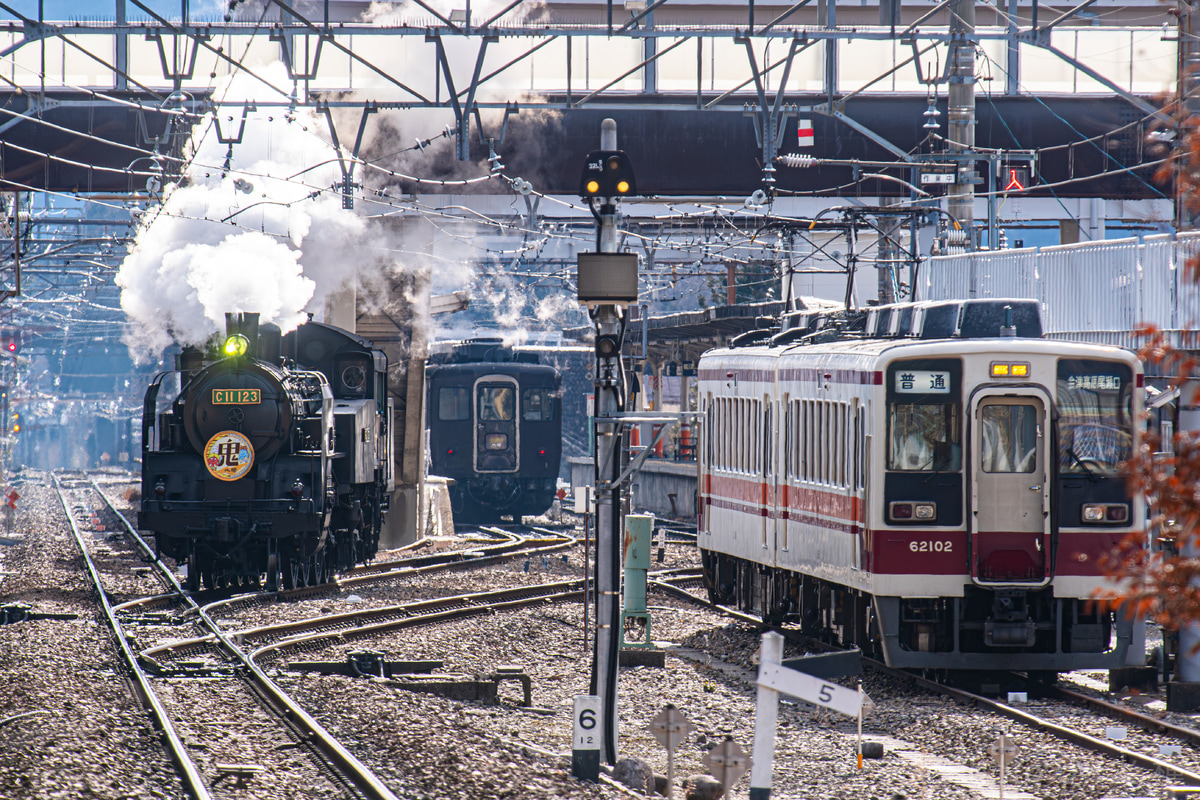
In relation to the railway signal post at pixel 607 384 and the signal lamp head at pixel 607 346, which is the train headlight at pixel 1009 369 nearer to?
the railway signal post at pixel 607 384

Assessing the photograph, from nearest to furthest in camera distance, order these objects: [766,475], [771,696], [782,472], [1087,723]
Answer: [771,696], [1087,723], [782,472], [766,475]

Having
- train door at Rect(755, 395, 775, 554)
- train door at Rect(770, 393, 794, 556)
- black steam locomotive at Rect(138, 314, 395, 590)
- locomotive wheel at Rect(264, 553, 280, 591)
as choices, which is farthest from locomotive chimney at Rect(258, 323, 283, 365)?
train door at Rect(770, 393, 794, 556)

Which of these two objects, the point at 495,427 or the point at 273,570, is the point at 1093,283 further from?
the point at 495,427

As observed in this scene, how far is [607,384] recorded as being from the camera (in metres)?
10.5

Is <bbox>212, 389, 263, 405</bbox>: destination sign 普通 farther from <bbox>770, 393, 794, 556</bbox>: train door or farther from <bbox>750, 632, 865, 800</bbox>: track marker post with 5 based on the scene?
<bbox>750, 632, 865, 800</bbox>: track marker post with 5

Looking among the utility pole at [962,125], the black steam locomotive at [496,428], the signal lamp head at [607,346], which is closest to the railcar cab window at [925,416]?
the signal lamp head at [607,346]

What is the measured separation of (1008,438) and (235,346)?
10.8 meters

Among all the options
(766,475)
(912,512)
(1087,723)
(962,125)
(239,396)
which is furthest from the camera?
(962,125)

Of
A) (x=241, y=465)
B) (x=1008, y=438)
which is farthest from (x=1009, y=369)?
(x=241, y=465)

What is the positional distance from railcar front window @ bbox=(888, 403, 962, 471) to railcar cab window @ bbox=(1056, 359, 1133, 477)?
3.10 ft

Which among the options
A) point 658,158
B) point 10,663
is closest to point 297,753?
point 10,663

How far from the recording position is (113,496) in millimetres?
47688

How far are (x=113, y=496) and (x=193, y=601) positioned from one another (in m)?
30.7

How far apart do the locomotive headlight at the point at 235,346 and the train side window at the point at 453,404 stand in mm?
14325
